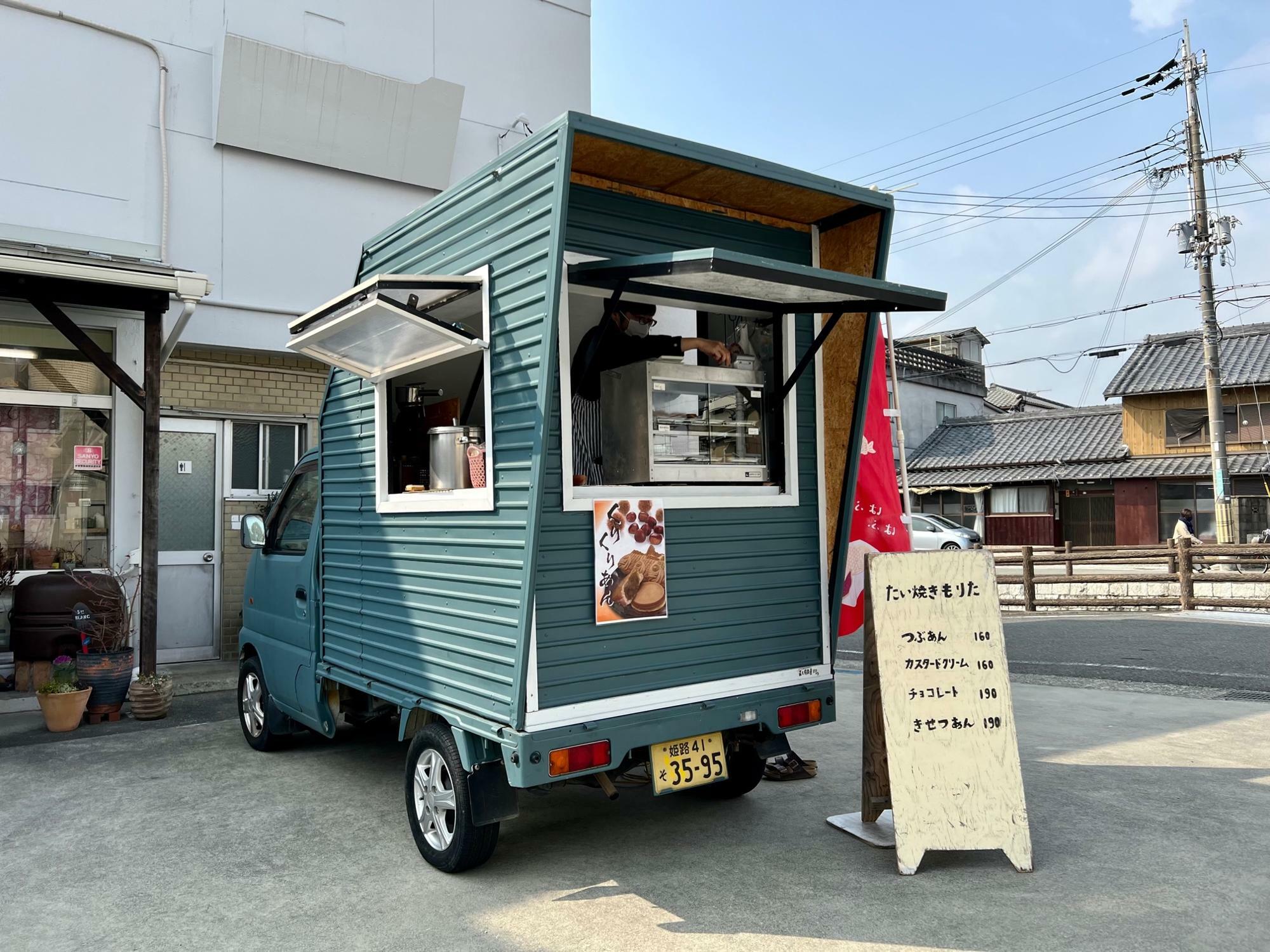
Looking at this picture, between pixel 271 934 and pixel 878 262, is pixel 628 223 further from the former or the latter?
pixel 271 934

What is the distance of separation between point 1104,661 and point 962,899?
674cm

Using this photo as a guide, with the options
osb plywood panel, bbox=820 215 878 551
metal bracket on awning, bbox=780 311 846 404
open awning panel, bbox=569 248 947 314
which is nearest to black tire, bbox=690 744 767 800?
osb plywood panel, bbox=820 215 878 551

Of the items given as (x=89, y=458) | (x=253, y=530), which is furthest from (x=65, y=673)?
(x=253, y=530)

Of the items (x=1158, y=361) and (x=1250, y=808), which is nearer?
(x=1250, y=808)

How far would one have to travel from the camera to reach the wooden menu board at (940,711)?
3846mm

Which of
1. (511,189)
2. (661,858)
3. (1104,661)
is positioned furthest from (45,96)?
(1104,661)

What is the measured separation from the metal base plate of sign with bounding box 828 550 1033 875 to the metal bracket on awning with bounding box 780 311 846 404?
872 millimetres

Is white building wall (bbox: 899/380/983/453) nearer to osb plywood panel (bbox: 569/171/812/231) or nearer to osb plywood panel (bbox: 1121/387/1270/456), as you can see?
osb plywood panel (bbox: 1121/387/1270/456)

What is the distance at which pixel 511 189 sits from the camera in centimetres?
376

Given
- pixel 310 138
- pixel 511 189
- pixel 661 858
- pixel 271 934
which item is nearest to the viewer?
pixel 271 934

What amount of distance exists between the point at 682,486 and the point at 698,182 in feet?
Answer: 4.39

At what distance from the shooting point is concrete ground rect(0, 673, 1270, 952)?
3311 millimetres

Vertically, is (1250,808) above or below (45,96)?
below

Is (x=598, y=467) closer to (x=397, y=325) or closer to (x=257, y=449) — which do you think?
(x=397, y=325)
